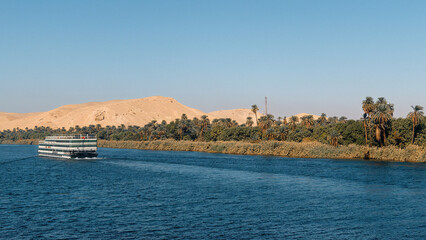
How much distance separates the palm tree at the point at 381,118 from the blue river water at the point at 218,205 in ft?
97.3

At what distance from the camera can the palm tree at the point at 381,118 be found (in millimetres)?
106875

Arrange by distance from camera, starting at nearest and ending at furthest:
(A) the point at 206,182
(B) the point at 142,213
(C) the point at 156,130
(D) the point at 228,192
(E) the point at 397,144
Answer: (B) the point at 142,213 < (D) the point at 228,192 < (A) the point at 206,182 < (E) the point at 397,144 < (C) the point at 156,130

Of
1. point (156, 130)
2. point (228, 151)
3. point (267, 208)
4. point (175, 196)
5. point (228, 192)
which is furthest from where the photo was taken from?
point (156, 130)

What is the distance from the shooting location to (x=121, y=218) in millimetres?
39781

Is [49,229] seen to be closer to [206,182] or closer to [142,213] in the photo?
[142,213]

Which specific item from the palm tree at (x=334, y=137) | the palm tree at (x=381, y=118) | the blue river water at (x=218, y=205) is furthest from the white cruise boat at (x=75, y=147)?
the palm tree at (x=381, y=118)

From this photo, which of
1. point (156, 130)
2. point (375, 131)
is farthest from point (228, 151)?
point (156, 130)

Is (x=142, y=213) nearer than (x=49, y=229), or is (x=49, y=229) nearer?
(x=49, y=229)

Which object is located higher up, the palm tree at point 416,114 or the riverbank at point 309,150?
the palm tree at point 416,114

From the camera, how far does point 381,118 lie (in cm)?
10725

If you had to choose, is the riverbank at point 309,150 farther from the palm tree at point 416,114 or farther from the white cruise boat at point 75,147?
the white cruise boat at point 75,147

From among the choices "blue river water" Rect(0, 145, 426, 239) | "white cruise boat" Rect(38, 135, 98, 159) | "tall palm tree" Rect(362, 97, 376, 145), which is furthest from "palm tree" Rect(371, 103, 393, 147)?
"white cruise boat" Rect(38, 135, 98, 159)

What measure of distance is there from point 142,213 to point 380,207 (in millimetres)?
26086

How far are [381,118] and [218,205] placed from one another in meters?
75.2
